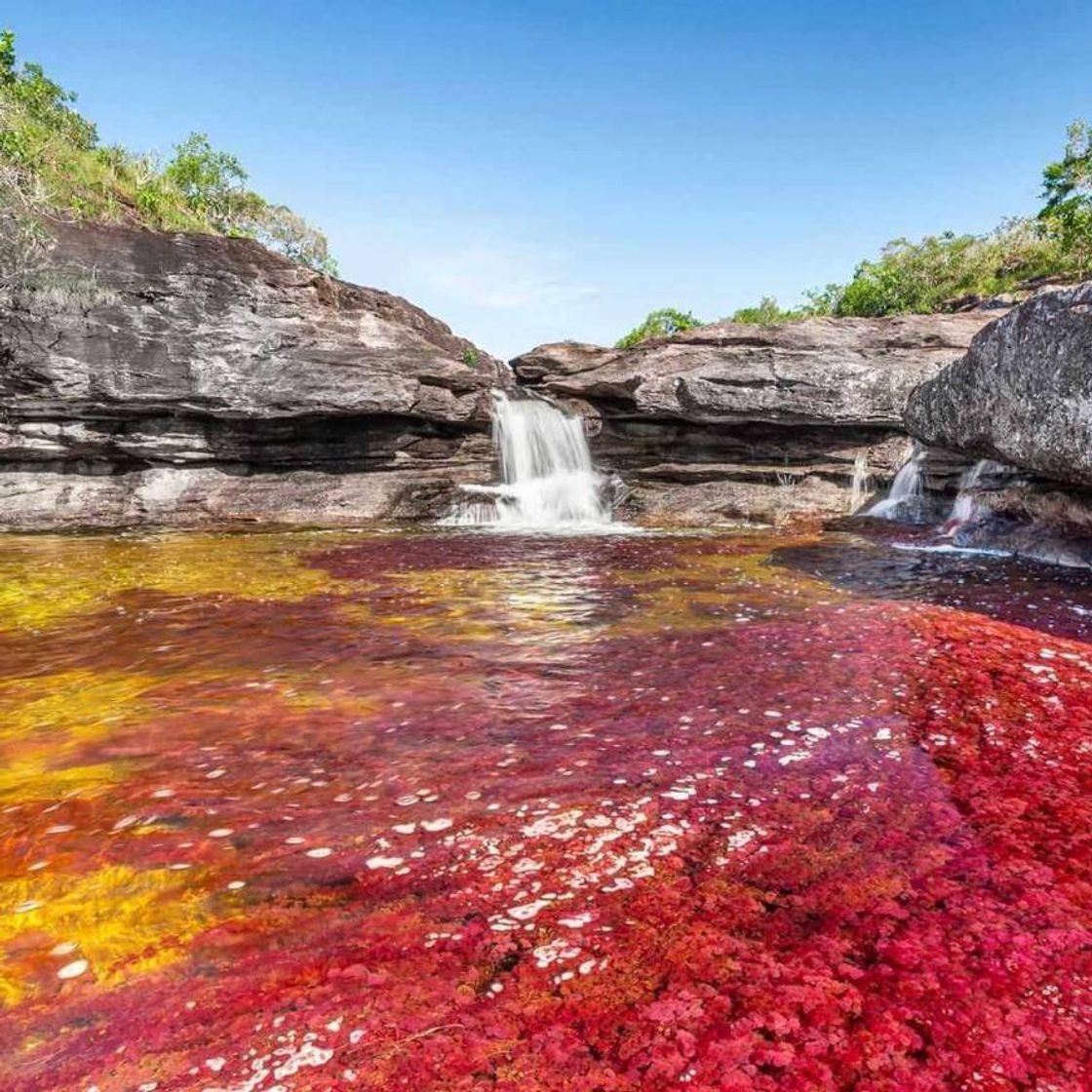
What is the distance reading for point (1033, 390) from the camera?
34.1 ft

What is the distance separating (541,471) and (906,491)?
10.3 metres

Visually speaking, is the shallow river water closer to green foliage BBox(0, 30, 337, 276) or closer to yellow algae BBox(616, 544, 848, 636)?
yellow algae BBox(616, 544, 848, 636)

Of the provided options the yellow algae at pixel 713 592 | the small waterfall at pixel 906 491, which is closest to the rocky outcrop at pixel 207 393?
the yellow algae at pixel 713 592

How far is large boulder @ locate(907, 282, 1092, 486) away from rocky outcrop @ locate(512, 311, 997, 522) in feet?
23.2

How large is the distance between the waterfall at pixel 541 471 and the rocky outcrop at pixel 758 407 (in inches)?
29.5

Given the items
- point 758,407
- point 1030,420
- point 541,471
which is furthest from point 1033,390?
point 541,471

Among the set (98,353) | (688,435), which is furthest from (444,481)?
(98,353)

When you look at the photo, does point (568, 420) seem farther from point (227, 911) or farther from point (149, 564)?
point (227, 911)

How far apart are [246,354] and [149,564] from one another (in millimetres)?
8580

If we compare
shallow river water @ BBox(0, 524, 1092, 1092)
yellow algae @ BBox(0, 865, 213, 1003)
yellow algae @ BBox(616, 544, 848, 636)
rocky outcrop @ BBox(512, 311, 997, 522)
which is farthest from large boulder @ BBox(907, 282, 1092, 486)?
yellow algae @ BBox(0, 865, 213, 1003)

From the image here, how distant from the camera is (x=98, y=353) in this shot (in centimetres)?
1727

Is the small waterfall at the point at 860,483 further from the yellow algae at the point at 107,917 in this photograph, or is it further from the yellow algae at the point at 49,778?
the yellow algae at the point at 107,917

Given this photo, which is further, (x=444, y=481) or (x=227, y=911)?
(x=444, y=481)

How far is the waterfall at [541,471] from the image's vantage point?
66.8 feet
